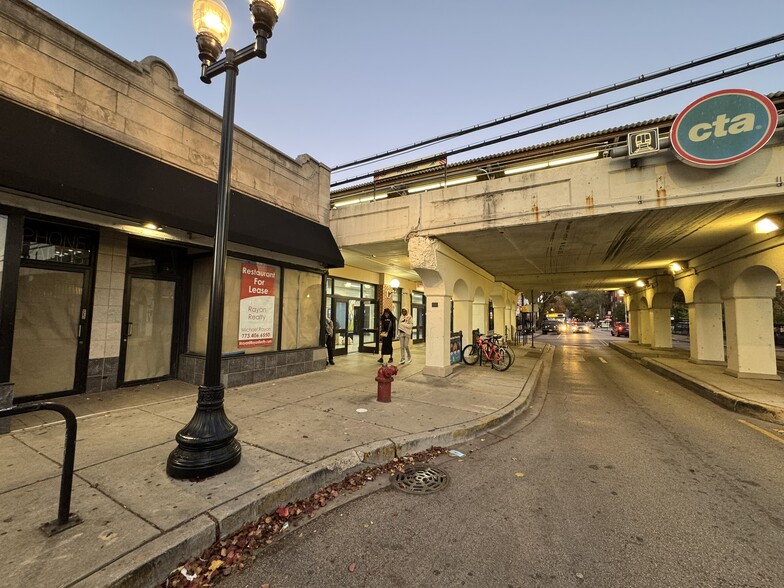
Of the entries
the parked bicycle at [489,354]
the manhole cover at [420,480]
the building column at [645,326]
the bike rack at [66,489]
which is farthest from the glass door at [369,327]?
the building column at [645,326]

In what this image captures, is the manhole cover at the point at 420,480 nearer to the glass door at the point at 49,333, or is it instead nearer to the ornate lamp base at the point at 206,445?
the ornate lamp base at the point at 206,445

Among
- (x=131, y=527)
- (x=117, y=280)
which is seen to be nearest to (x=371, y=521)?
(x=131, y=527)

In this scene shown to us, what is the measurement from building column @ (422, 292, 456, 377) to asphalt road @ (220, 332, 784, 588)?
3.96m

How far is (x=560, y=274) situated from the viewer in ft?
53.3

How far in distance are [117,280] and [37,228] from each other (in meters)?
1.36

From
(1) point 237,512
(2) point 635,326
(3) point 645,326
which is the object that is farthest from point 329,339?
(2) point 635,326

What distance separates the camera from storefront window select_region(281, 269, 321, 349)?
28.2ft

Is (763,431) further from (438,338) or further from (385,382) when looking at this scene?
(385,382)

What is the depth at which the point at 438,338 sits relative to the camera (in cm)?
922

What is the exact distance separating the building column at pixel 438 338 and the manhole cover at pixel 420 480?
16.9ft

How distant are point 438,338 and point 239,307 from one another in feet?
17.3

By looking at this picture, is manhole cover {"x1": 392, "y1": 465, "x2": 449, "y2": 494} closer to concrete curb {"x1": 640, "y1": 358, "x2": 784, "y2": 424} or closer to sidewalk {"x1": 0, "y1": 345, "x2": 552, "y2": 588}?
sidewalk {"x1": 0, "y1": 345, "x2": 552, "y2": 588}

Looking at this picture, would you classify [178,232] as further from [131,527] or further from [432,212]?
[432,212]

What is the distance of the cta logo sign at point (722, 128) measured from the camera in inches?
225
